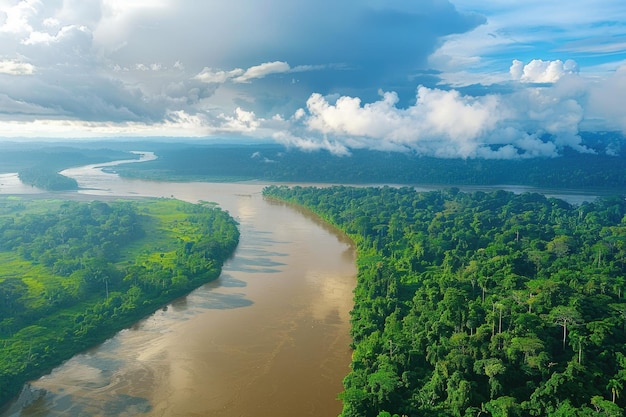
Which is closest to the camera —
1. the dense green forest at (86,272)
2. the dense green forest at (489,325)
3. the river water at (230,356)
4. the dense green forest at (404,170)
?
the dense green forest at (489,325)

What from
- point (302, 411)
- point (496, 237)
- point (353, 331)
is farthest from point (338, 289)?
point (496, 237)

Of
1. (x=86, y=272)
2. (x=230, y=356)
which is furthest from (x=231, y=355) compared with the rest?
(x=86, y=272)

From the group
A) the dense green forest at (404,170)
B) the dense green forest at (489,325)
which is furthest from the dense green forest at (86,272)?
the dense green forest at (404,170)

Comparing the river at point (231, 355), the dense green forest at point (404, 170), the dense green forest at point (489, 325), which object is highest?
the dense green forest at point (404, 170)

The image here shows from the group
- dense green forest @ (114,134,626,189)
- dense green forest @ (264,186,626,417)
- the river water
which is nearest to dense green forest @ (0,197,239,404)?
the river water

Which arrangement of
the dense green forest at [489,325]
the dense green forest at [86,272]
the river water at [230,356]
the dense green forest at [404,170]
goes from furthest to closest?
the dense green forest at [404,170]
the dense green forest at [86,272]
the river water at [230,356]
the dense green forest at [489,325]

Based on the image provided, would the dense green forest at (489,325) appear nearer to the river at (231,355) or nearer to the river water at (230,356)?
the river at (231,355)

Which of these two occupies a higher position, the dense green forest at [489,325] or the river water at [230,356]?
the dense green forest at [489,325]
